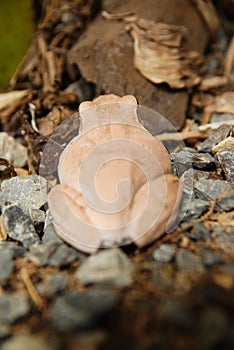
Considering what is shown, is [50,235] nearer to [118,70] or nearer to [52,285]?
[52,285]

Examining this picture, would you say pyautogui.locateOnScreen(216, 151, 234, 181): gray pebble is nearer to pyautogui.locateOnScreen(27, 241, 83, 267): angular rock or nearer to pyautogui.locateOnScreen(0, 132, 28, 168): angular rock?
pyautogui.locateOnScreen(27, 241, 83, 267): angular rock

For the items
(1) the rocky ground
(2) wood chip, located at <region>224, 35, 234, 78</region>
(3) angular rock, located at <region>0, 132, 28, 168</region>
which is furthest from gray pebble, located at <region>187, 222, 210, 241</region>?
(2) wood chip, located at <region>224, 35, 234, 78</region>

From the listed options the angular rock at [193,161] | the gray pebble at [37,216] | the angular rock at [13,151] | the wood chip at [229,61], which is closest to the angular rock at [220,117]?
the wood chip at [229,61]

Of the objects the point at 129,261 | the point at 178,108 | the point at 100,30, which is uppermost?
the point at 100,30

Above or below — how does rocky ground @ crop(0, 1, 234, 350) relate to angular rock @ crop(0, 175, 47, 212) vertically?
above

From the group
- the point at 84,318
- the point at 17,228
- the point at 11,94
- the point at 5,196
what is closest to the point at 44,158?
the point at 5,196

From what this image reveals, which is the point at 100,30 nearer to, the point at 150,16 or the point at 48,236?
the point at 150,16
